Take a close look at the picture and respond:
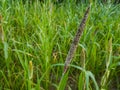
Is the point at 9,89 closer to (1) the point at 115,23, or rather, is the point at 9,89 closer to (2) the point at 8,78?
(2) the point at 8,78

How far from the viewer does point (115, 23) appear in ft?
6.82

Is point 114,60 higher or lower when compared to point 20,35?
lower

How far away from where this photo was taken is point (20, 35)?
1.81 m

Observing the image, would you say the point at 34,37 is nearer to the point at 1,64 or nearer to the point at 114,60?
the point at 1,64

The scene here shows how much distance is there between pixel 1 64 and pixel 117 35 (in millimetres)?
844

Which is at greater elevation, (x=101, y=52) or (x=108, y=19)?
(x=108, y=19)

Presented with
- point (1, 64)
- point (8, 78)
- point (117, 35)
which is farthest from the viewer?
point (117, 35)

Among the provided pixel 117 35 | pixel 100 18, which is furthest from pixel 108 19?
pixel 117 35

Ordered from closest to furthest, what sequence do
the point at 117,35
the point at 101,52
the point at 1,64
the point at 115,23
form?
the point at 1,64
the point at 101,52
the point at 117,35
the point at 115,23

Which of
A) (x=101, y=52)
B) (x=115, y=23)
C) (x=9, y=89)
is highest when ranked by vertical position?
(x=115, y=23)

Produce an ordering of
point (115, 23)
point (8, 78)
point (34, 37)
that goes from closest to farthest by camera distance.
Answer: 1. point (8, 78)
2. point (34, 37)
3. point (115, 23)

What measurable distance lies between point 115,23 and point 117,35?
27cm

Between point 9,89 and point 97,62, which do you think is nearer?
point 9,89

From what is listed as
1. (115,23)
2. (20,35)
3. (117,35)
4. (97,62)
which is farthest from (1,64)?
(115,23)
